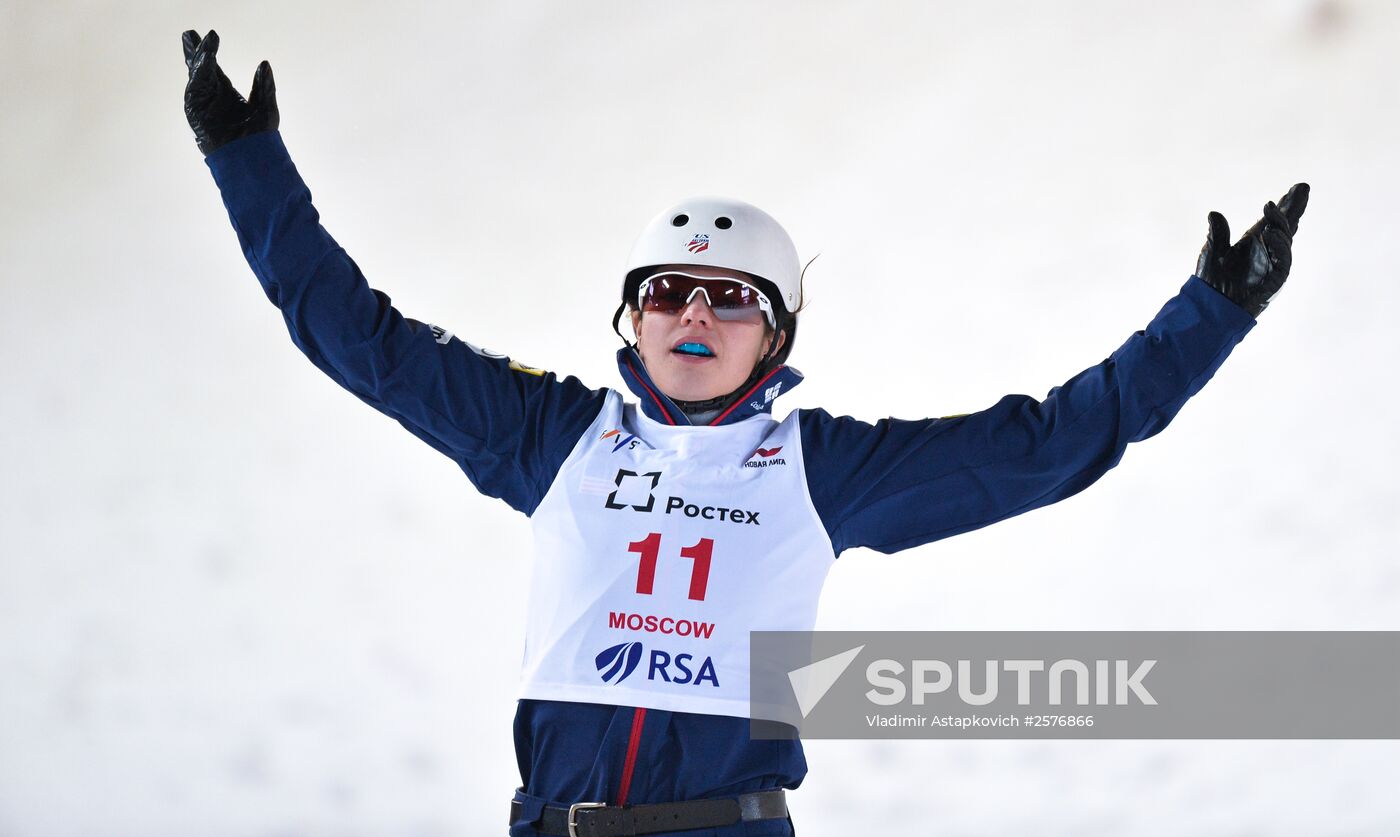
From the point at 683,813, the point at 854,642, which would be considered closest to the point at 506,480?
the point at 683,813

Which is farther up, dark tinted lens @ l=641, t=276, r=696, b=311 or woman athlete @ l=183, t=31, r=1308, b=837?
dark tinted lens @ l=641, t=276, r=696, b=311

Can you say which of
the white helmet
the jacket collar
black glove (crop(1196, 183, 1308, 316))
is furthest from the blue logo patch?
black glove (crop(1196, 183, 1308, 316))

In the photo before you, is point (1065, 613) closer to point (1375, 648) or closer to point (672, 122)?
point (1375, 648)

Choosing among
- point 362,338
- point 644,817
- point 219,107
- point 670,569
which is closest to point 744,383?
point 670,569

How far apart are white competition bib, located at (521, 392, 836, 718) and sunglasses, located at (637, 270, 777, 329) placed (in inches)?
11.5

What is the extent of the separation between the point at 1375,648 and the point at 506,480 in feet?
11.2

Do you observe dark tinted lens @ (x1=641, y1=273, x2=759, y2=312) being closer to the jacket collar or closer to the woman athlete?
the woman athlete

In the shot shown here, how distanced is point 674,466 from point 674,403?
198 mm

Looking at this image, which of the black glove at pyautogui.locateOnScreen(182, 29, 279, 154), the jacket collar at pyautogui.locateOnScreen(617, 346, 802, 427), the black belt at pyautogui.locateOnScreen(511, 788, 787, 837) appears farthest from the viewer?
the jacket collar at pyautogui.locateOnScreen(617, 346, 802, 427)

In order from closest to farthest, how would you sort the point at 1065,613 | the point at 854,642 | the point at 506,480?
the point at 506,480 < the point at 854,642 < the point at 1065,613

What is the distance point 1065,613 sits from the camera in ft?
16.0

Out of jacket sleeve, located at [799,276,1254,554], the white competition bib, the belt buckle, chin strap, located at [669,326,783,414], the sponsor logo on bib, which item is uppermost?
chin strap, located at [669,326,783,414]

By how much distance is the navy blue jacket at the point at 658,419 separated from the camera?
8.57 ft

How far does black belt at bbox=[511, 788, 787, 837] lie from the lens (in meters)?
2.51
